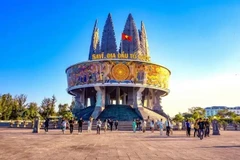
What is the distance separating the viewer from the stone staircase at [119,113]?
35.9 metres

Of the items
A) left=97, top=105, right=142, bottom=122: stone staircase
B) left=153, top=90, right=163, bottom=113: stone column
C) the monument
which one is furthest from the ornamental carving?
left=153, top=90, right=163, bottom=113: stone column

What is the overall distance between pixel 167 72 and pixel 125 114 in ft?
44.3

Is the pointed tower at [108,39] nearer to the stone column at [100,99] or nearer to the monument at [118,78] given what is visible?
the monument at [118,78]

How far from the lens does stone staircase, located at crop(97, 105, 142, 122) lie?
3594 centimetres

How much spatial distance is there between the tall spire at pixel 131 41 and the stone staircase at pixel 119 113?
38.3 ft

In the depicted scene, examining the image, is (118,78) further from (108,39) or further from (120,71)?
(108,39)

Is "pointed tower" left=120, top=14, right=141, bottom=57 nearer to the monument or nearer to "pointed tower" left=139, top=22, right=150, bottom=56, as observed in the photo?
the monument

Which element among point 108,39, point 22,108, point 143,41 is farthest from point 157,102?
point 22,108

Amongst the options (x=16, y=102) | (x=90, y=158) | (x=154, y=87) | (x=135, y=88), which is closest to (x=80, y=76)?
(x=135, y=88)

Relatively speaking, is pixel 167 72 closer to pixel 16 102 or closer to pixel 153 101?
pixel 153 101

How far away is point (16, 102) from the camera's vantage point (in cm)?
5459

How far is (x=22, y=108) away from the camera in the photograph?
177 feet

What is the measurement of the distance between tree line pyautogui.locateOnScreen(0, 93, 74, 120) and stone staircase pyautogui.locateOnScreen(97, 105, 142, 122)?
1112 cm

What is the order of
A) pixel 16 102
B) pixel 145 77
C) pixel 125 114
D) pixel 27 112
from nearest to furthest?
pixel 125 114 < pixel 145 77 < pixel 27 112 < pixel 16 102
